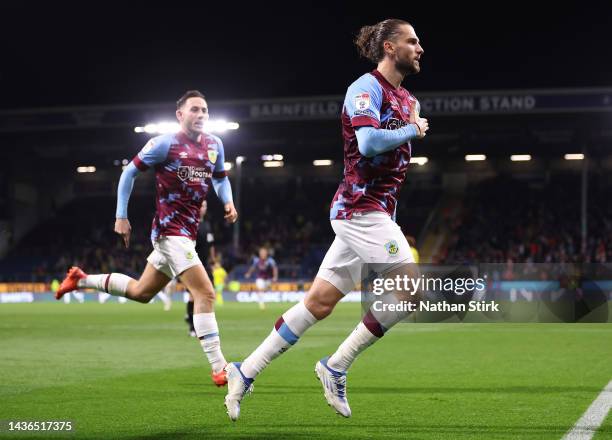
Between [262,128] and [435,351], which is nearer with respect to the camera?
[435,351]

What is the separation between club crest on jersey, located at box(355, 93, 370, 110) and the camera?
5344 mm

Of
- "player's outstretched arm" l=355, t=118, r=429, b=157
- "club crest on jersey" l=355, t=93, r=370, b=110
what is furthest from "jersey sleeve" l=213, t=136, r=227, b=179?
"player's outstretched arm" l=355, t=118, r=429, b=157

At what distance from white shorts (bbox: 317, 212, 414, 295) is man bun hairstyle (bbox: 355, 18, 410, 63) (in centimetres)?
101

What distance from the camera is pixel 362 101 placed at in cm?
536

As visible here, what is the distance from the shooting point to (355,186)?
5.55 m

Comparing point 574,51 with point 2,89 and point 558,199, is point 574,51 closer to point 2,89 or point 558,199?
point 558,199

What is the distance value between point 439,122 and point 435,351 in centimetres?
2764

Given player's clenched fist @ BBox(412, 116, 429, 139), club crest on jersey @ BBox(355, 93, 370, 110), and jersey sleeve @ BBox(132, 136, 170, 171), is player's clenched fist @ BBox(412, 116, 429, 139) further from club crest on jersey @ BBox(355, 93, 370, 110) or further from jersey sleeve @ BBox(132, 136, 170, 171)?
jersey sleeve @ BBox(132, 136, 170, 171)

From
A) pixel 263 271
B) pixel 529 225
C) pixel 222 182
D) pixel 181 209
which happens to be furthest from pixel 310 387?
pixel 529 225

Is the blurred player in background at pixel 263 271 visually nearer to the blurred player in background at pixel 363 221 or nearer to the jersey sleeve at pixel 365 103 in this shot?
the blurred player in background at pixel 363 221

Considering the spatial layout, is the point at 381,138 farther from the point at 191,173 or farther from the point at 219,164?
the point at 219,164

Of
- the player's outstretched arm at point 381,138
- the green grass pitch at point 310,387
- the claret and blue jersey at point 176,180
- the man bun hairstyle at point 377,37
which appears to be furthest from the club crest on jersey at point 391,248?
the claret and blue jersey at point 176,180

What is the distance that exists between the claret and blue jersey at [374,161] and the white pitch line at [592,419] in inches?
64.6

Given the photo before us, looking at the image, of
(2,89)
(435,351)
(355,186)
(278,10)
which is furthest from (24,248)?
(355,186)
